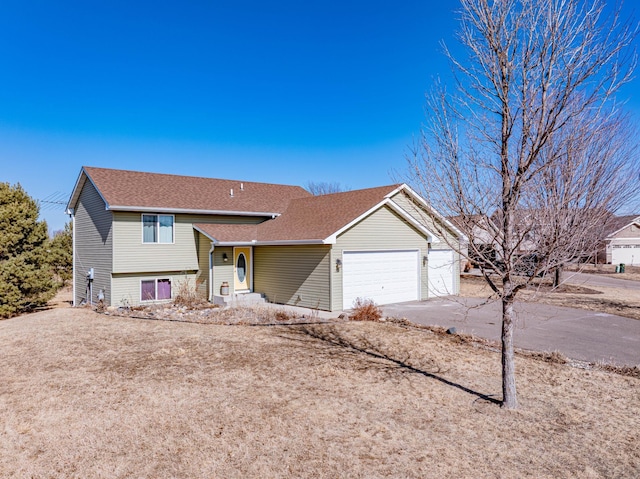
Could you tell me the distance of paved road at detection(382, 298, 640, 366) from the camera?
29.8 ft

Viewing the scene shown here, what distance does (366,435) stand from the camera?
5.06 metres

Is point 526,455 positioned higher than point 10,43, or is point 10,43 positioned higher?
point 10,43

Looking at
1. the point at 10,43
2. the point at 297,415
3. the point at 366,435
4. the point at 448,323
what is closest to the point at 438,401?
the point at 366,435

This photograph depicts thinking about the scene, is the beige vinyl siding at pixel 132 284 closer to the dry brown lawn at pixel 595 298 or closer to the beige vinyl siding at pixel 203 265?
the beige vinyl siding at pixel 203 265

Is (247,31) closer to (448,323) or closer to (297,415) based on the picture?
(448,323)

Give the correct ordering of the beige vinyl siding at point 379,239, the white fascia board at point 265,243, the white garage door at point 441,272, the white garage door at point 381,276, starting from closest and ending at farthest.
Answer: the beige vinyl siding at point 379,239
the white fascia board at point 265,243
the white garage door at point 381,276
the white garage door at point 441,272

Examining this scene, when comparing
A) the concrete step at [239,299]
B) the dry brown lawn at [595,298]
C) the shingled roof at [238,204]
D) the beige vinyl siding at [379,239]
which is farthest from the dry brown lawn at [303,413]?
the shingled roof at [238,204]

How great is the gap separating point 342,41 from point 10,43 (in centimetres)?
1363

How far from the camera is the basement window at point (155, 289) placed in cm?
1672

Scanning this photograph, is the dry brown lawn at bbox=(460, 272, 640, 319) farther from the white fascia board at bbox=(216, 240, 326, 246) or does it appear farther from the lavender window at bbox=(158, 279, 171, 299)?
the lavender window at bbox=(158, 279, 171, 299)

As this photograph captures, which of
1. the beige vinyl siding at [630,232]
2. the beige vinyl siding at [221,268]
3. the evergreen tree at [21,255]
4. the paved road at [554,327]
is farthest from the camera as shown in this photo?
the beige vinyl siding at [630,232]

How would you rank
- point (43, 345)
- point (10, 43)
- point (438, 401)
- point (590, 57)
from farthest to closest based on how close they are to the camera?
1. point (10, 43)
2. point (43, 345)
3. point (438, 401)
4. point (590, 57)

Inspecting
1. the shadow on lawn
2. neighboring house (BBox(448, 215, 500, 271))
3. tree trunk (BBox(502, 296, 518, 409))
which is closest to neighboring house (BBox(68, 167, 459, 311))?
the shadow on lawn

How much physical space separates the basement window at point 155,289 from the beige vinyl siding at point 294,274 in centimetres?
371
